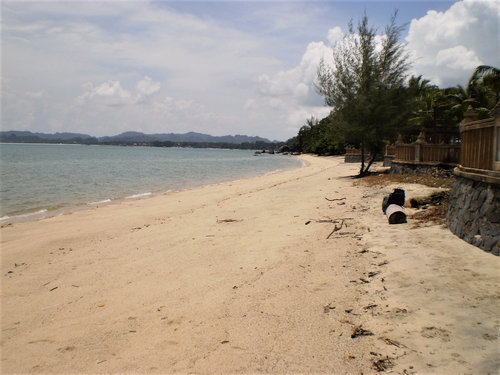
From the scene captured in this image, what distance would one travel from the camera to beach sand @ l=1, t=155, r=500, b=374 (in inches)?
153

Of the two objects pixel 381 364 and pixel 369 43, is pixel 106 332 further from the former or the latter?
pixel 369 43

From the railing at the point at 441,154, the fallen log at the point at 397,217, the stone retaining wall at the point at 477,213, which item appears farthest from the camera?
the railing at the point at 441,154

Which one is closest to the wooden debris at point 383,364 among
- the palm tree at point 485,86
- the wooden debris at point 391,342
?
the wooden debris at point 391,342

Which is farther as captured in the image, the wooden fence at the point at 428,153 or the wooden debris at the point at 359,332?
the wooden fence at the point at 428,153

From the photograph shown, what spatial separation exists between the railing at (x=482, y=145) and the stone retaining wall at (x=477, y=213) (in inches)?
14.2

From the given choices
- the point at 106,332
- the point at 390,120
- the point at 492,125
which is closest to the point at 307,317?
the point at 106,332

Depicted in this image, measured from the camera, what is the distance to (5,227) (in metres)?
12.7

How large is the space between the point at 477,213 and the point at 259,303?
4403mm

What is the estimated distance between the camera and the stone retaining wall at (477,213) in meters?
5.85

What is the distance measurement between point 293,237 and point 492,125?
15.5 feet

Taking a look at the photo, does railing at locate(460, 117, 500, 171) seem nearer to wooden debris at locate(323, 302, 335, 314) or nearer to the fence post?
wooden debris at locate(323, 302, 335, 314)

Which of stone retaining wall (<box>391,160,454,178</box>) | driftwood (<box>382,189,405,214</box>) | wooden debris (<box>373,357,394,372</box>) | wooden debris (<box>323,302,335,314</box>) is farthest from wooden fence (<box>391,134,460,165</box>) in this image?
wooden debris (<box>373,357,394,372</box>)

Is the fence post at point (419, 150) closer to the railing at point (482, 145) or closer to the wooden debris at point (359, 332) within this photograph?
the railing at point (482, 145)

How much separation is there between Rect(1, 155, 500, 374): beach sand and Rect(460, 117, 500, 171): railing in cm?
159
